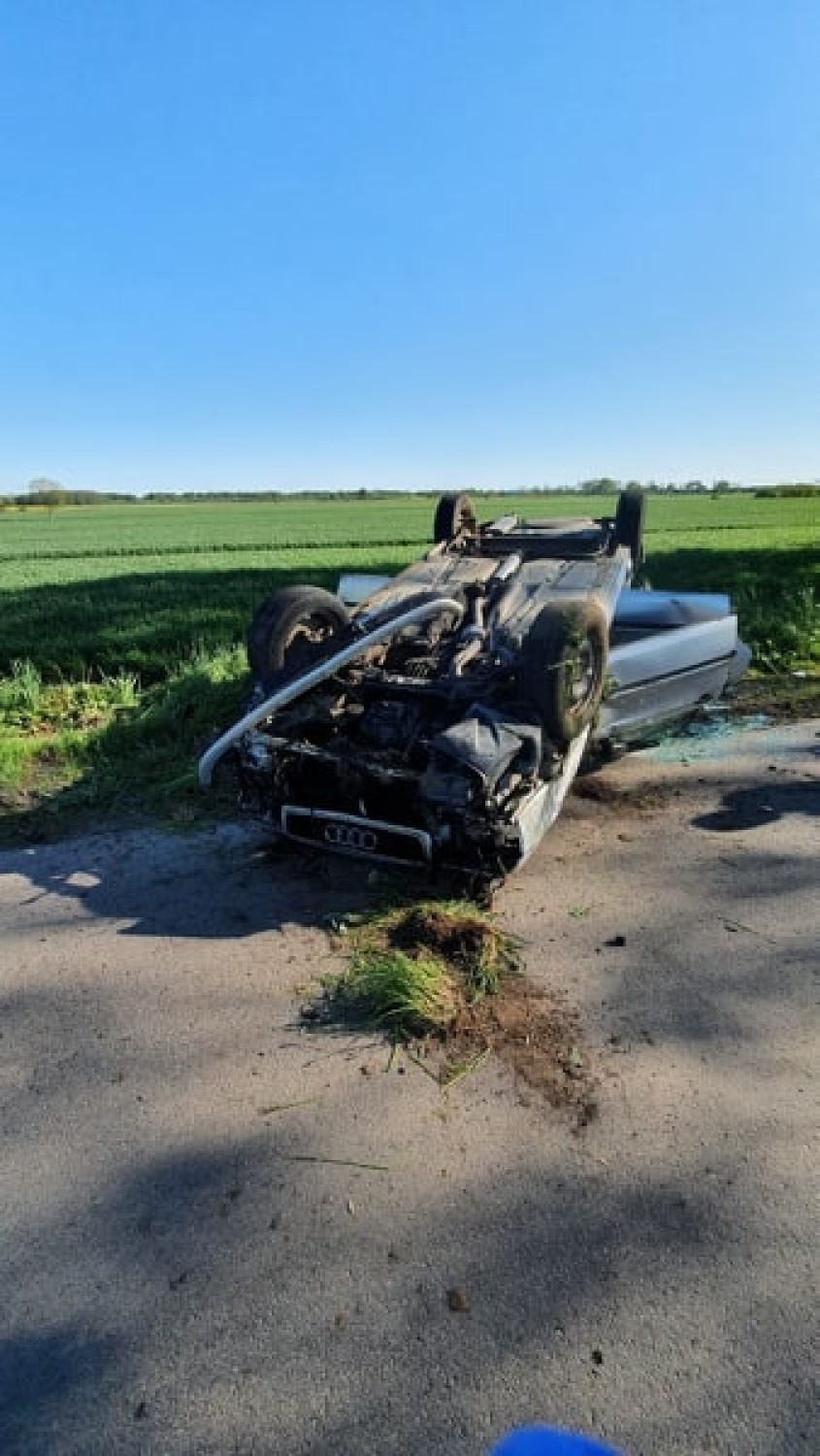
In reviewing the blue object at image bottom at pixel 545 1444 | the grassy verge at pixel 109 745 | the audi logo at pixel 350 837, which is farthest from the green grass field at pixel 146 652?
the blue object at image bottom at pixel 545 1444

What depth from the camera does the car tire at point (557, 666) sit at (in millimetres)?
4078

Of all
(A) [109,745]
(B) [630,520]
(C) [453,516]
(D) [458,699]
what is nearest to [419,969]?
(D) [458,699]

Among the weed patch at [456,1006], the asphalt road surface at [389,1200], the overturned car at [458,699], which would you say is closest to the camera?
the asphalt road surface at [389,1200]

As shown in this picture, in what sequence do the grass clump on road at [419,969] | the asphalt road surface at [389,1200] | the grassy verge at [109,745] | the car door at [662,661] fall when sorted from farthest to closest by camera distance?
1. the grassy verge at [109,745]
2. the car door at [662,661]
3. the grass clump on road at [419,969]
4. the asphalt road surface at [389,1200]

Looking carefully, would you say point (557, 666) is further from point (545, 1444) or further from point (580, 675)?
point (545, 1444)

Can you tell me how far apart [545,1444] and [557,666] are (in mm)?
2875

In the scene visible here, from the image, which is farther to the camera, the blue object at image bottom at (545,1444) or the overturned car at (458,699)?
the overturned car at (458,699)

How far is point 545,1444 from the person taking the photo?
175 centimetres

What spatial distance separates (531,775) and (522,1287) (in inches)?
84.6

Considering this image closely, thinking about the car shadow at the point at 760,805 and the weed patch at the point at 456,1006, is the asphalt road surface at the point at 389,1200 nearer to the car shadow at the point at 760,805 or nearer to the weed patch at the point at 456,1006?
the weed patch at the point at 456,1006

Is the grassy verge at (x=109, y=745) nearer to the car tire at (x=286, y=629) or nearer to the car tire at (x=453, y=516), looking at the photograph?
the car tire at (x=286, y=629)

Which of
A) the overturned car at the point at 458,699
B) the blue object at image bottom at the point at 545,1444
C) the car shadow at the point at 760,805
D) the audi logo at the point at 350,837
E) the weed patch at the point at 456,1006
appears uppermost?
the overturned car at the point at 458,699

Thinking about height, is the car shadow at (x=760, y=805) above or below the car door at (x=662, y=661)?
below

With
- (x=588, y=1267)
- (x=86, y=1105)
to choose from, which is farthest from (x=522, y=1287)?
(x=86, y=1105)
